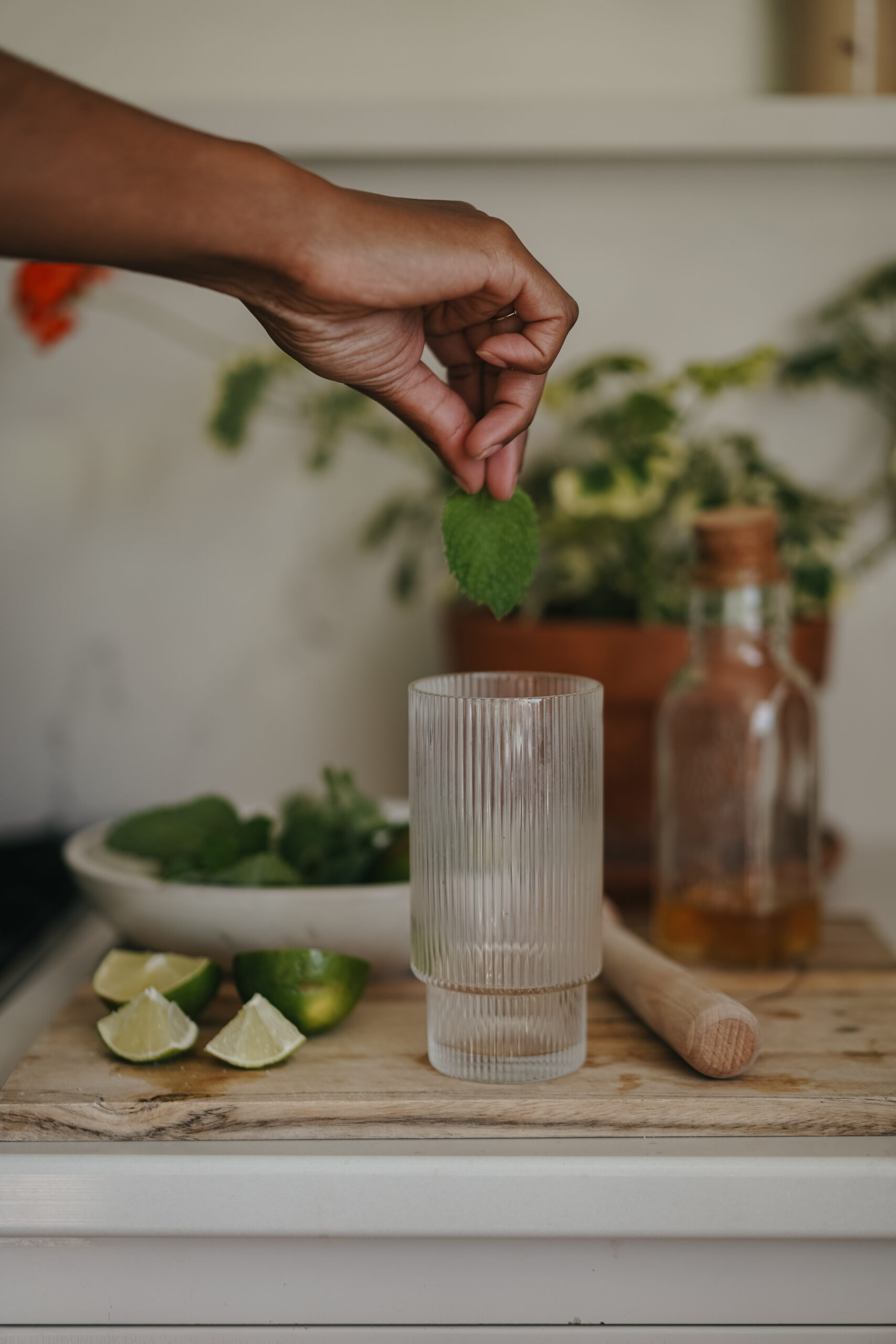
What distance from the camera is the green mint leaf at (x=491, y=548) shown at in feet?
1.99

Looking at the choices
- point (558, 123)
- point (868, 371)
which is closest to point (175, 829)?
point (558, 123)

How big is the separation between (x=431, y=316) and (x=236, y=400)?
46 cm

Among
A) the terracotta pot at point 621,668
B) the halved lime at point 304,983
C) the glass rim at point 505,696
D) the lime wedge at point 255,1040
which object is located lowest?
the lime wedge at point 255,1040

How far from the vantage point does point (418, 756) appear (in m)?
0.64

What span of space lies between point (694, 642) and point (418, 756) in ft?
1.08

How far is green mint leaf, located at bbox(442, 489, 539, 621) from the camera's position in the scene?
607mm

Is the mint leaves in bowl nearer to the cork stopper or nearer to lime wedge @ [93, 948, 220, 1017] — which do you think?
lime wedge @ [93, 948, 220, 1017]

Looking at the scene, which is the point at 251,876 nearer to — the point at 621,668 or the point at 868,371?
the point at 621,668

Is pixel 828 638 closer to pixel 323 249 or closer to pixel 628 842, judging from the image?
pixel 628 842

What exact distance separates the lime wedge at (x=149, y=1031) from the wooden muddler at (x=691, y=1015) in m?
0.26

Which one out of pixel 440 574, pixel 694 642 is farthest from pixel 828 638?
pixel 440 574

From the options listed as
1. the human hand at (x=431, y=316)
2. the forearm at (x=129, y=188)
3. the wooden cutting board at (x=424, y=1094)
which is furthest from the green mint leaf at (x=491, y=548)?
the wooden cutting board at (x=424, y=1094)

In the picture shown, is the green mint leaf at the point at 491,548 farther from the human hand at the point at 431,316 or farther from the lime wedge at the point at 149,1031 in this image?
the lime wedge at the point at 149,1031

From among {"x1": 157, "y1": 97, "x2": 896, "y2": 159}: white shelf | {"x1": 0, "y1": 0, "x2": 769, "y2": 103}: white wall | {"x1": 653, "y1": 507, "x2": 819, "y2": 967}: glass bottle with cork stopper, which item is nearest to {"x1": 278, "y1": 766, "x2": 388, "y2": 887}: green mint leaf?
{"x1": 653, "y1": 507, "x2": 819, "y2": 967}: glass bottle with cork stopper
